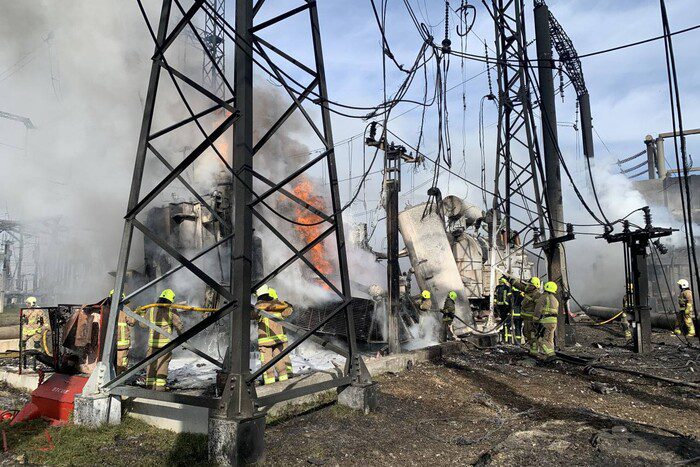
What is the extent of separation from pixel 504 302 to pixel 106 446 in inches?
485

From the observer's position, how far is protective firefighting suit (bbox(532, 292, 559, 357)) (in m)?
11.1

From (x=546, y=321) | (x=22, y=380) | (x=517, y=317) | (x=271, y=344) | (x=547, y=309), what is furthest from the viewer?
(x=517, y=317)

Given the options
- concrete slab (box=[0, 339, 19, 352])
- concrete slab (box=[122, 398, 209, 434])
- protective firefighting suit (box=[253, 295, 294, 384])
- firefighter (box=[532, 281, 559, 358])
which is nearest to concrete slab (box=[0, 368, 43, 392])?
concrete slab (box=[122, 398, 209, 434])

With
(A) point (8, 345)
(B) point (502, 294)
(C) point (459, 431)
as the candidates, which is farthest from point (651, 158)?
(A) point (8, 345)

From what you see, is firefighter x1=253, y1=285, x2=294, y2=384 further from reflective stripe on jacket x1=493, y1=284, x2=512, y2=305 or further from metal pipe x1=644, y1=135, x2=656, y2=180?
metal pipe x1=644, y1=135, x2=656, y2=180

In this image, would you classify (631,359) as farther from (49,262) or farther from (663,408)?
(49,262)

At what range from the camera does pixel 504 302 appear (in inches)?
596

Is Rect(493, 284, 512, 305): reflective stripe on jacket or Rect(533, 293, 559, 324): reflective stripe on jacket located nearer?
Rect(533, 293, 559, 324): reflective stripe on jacket

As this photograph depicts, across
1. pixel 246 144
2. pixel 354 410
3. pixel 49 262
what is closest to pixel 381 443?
pixel 354 410

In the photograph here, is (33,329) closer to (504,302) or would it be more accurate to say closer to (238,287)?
(238,287)

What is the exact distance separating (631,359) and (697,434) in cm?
551

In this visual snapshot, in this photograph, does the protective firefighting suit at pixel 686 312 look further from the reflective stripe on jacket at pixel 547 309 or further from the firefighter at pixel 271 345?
the firefighter at pixel 271 345

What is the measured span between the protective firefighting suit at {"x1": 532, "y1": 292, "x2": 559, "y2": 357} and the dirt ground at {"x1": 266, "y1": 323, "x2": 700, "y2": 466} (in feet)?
3.58

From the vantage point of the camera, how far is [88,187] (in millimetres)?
20125
